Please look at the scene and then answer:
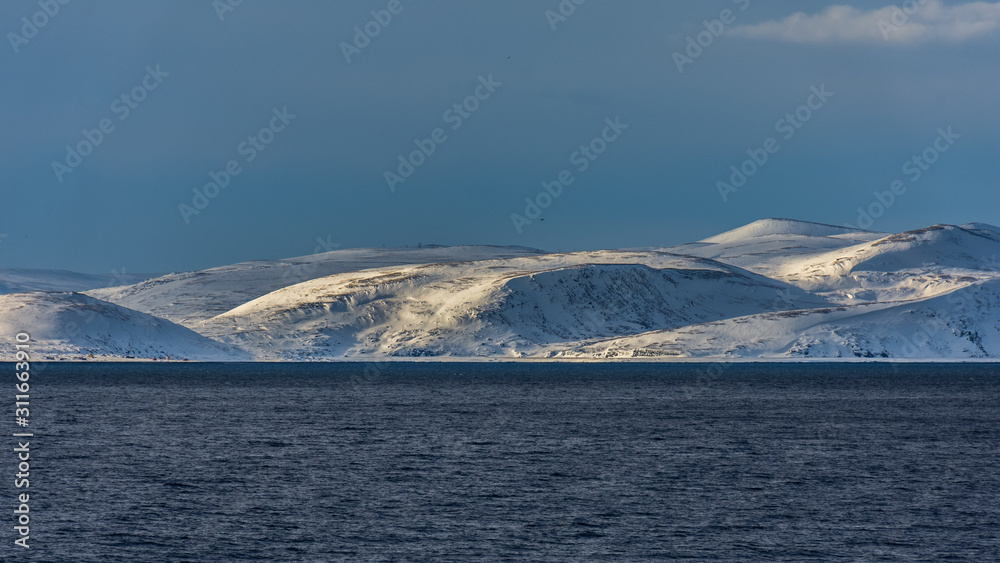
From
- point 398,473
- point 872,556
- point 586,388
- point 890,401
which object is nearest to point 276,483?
point 398,473

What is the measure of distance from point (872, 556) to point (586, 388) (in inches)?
4540

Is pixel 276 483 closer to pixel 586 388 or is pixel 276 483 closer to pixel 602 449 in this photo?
pixel 602 449

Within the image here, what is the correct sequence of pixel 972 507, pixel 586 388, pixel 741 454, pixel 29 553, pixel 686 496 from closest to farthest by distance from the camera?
pixel 29 553 < pixel 972 507 < pixel 686 496 < pixel 741 454 < pixel 586 388

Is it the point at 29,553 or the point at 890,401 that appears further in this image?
the point at 890,401

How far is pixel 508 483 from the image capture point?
5888cm

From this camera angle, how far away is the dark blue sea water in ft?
143

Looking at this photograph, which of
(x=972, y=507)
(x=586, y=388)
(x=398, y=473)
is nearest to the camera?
(x=972, y=507)

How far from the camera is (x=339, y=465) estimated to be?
65938 millimetres

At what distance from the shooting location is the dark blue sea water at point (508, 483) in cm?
4344

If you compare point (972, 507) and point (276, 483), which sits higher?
point (276, 483)
